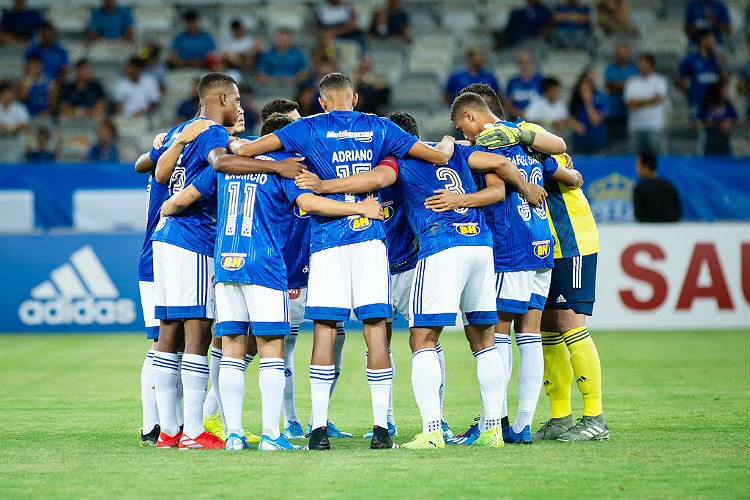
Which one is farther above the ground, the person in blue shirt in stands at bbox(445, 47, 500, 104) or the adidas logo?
the person in blue shirt in stands at bbox(445, 47, 500, 104)

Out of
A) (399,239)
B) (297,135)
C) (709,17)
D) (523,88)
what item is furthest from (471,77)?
(297,135)

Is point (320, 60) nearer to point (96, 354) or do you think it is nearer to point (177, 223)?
point (96, 354)

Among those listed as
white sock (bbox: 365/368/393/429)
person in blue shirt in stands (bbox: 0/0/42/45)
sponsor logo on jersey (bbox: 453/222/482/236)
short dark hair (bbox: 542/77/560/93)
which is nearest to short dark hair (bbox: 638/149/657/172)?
short dark hair (bbox: 542/77/560/93)

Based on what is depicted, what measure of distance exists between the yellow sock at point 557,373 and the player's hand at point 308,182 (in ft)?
7.28

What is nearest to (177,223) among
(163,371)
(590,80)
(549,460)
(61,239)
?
(163,371)

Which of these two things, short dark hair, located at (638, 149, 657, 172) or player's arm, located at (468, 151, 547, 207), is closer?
player's arm, located at (468, 151, 547, 207)

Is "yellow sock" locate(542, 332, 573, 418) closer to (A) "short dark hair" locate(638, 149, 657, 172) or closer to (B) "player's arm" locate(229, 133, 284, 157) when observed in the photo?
(B) "player's arm" locate(229, 133, 284, 157)

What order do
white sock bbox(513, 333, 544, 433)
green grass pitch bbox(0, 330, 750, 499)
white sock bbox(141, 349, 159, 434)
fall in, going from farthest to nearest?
white sock bbox(141, 349, 159, 434) < white sock bbox(513, 333, 544, 433) < green grass pitch bbox(0, 330, 750, 499)

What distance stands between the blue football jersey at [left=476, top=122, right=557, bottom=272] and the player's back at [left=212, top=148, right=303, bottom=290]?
1.46m

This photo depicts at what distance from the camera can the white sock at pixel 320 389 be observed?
6457 millimetres

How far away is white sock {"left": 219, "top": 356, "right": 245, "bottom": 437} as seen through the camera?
6.47m

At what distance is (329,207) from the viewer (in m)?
6.48

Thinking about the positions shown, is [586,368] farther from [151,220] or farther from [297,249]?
[151,220]

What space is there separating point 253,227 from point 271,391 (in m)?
1.08
